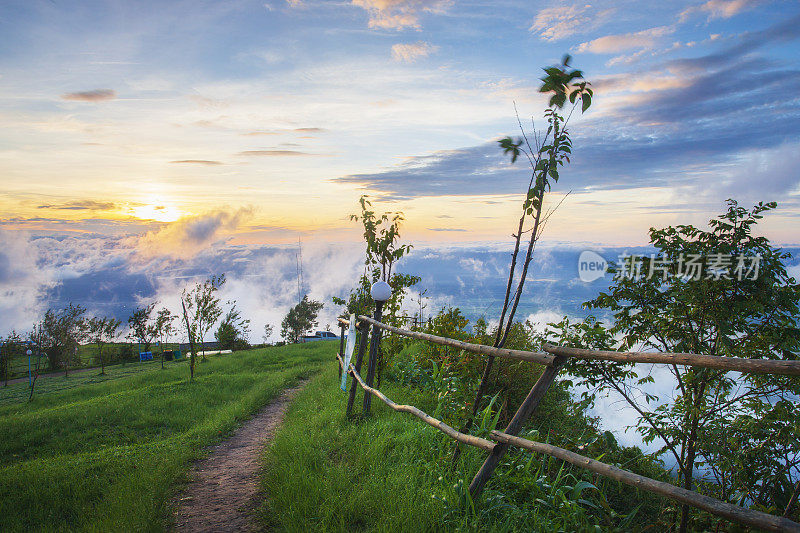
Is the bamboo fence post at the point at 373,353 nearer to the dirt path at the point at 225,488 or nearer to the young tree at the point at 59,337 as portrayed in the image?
the dirt path at the point at 225,488

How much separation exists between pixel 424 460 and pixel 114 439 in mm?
6871

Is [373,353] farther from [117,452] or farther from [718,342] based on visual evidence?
[117,452]

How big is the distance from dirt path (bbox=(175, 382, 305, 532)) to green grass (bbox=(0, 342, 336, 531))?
191 millimetres

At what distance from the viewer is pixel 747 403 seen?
3.20 m

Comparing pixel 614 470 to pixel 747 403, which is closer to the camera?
pixel 614 470

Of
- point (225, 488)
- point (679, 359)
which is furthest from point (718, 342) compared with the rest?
point (225, 488)

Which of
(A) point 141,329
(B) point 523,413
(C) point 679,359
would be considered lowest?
(A) point 141,329

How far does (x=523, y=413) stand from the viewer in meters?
2.78

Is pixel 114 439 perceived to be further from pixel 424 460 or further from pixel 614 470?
pixel 614 470

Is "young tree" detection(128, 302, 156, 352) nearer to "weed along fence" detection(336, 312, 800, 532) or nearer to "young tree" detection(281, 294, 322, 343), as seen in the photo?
"young tree" detection(281, 294, 322, 343)

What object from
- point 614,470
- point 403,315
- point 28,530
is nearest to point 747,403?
point 614,470

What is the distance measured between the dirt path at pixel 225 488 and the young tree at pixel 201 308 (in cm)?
1168

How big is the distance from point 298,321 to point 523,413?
53.0m

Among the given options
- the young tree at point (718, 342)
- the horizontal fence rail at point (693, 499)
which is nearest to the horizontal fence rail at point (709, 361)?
the horizontal fence rail at point (693, 499)
